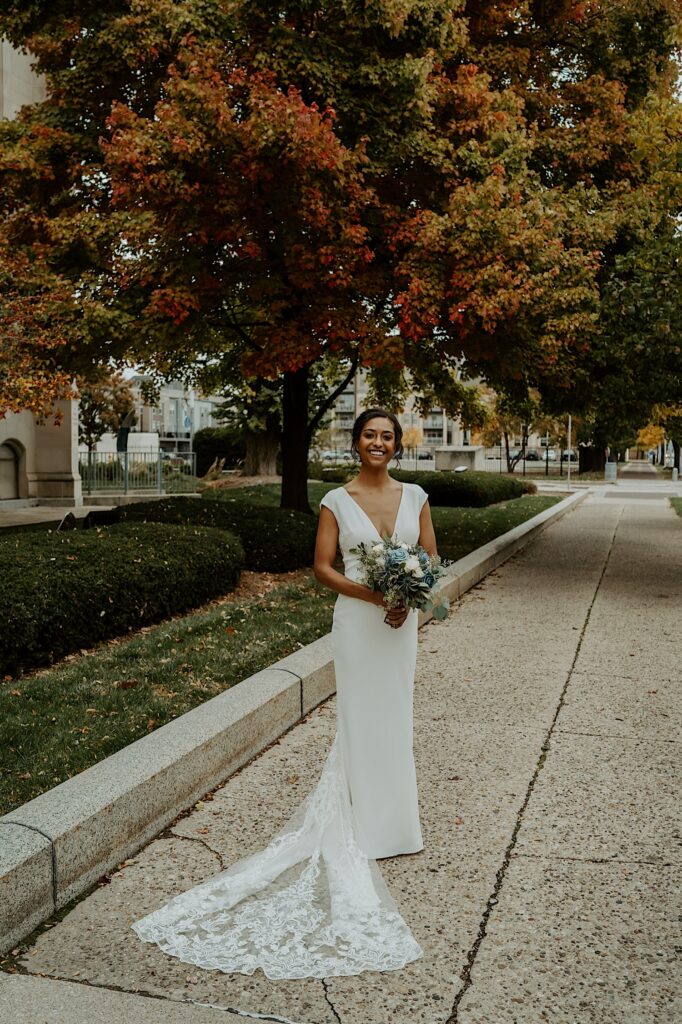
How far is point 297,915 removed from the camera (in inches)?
129

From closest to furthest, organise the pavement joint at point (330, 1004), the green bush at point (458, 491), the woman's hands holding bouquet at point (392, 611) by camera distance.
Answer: the pavement joint at point (330, 1004) → the woman's hands holding bouquet at point (392, 611) → the green bush at point (458, 491)

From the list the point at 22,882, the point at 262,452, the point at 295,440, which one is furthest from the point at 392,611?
the point at 262,452

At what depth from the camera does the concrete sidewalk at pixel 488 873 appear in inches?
110

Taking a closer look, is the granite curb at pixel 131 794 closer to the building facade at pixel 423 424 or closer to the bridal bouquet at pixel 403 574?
the bridal bouquet at pixel 403 574

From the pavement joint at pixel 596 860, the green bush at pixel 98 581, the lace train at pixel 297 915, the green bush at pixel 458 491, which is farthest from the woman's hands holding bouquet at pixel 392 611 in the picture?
the green bush at pixel 458 491

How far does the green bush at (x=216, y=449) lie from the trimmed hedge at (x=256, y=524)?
87.9 feet

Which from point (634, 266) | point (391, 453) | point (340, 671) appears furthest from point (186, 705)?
point (634, 266)

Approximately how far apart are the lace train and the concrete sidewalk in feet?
0.22

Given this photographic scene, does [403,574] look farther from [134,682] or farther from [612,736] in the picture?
[134,682]

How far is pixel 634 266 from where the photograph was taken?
11.3 meters

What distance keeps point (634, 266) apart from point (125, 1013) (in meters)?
10.6

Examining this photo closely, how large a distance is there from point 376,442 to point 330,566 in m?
0.57

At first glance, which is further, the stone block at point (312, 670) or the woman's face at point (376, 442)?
the stone block at point (312, 670)

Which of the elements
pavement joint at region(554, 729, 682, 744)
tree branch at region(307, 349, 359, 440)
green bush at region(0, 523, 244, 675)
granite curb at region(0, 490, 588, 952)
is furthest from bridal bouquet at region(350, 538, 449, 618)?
tree branch at region(307, 349, 359, 440)
